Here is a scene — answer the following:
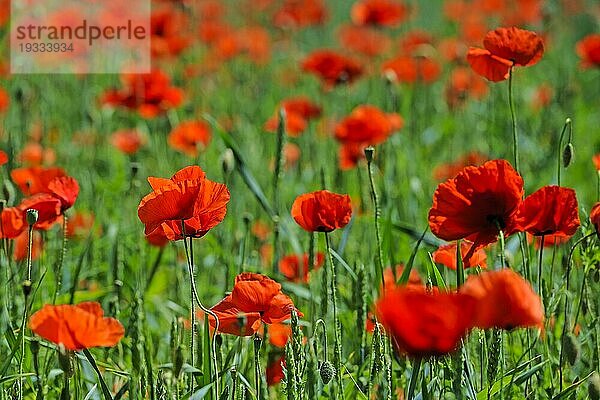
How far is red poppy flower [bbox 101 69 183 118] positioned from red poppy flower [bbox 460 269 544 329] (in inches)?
85.8

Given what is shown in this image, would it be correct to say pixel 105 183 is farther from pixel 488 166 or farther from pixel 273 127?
pixel 488 166

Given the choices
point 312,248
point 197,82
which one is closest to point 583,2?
point 197,82

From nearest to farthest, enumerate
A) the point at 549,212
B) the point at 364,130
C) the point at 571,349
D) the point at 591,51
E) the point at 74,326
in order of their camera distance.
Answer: the point at 74,326 < the point at 571,349 < the point at 549,212 < the point at 364,130 < the point at 591,51

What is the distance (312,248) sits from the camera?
1.80 meters

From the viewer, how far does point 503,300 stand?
1.09 meters

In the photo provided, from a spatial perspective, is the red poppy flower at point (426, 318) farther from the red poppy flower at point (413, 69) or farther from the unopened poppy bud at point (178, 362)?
the red poppy flower at point (413, 69)

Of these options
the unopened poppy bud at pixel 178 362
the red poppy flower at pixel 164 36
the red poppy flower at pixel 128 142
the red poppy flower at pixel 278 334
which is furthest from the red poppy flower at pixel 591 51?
the unopened poppy bud at pixel 178 362

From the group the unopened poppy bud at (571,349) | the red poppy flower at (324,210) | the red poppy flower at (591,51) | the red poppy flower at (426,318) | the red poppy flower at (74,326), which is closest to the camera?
the red poppy flower at (426,318)

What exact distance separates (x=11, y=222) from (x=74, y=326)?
526 mm

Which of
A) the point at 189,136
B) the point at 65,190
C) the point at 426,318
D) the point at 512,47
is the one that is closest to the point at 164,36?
the point at 189,136

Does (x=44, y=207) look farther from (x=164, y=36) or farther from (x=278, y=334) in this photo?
(x=164, y=36)

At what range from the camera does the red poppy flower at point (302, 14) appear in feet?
15.9

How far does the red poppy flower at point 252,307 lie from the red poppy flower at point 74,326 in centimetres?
19

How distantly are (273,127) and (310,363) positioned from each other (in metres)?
1.97
